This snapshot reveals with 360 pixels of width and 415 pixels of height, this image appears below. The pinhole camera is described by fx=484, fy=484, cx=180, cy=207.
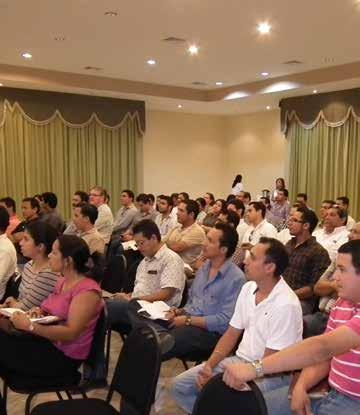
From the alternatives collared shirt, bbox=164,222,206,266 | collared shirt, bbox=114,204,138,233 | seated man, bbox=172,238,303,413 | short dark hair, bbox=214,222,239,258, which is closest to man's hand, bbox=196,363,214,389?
seated man, bbox=172,238,303,413

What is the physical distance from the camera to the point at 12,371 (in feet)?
7.99

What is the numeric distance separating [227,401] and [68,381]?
1.12 m

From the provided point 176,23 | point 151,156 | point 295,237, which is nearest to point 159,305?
point 295,237

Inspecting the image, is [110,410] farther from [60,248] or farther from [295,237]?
[295,237]

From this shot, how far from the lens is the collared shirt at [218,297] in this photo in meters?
2.86

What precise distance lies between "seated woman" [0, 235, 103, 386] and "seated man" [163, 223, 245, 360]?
1.74ft

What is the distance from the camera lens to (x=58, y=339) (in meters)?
2.42

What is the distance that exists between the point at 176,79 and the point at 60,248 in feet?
23.8

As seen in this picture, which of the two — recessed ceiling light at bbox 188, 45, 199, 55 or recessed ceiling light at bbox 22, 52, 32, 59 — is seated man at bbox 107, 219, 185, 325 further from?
recessed ceiling light at bbox 22, 52, 32, 59

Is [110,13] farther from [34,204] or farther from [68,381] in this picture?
[68,381]

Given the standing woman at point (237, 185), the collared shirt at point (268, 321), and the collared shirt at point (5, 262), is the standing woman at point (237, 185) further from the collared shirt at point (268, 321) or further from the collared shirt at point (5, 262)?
the collared shirt at point (268, 321)

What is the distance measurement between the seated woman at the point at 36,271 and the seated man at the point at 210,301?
0.79 meters

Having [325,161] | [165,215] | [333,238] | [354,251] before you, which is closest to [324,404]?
[354,251]

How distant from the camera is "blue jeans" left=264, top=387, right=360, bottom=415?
1.79m
